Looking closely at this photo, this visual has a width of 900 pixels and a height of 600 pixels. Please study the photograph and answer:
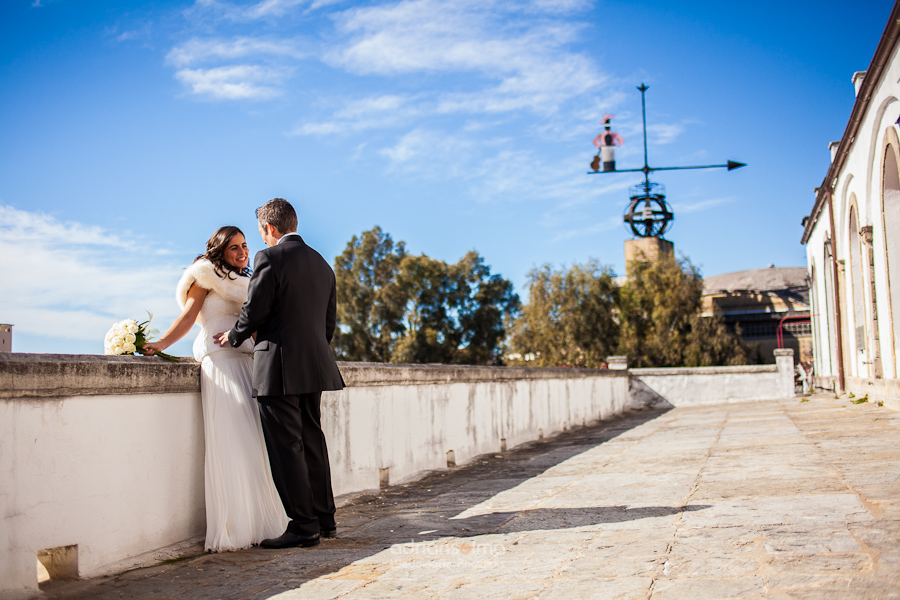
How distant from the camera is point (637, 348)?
138 ft

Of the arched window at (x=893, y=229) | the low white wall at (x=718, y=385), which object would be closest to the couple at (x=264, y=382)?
the arched window at (x=893, y=229)

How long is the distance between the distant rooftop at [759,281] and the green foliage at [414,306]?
1534 centimetres

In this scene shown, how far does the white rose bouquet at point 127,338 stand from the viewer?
11.9 feet

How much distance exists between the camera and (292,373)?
3.59m

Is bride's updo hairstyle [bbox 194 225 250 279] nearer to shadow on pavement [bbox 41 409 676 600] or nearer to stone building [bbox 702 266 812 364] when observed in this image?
shadow on pavement [bbox 41 409 676 600]

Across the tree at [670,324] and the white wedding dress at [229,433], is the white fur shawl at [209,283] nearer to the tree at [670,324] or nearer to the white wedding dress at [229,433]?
the white wedding dress at [229,433]

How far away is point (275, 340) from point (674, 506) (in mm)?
2319

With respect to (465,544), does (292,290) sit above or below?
above

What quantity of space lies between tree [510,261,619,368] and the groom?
134 feet

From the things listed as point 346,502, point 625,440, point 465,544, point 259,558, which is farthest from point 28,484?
point 625,440

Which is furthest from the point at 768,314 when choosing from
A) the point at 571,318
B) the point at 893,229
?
the point at 893,229

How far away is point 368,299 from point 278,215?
48.2 metres

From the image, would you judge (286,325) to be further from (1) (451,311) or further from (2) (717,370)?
(1) (451,311)

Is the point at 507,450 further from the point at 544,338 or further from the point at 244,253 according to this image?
the point at 544,338
